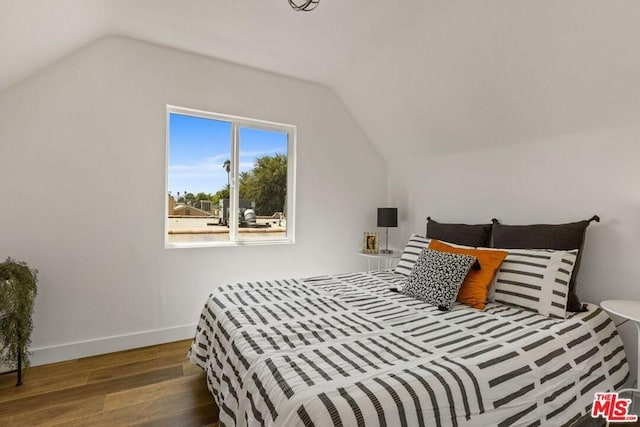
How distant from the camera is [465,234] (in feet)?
8.79

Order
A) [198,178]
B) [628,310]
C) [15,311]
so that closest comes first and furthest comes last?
[628,310] < [15,311] < [198,178]

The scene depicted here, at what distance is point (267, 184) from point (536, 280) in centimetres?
246

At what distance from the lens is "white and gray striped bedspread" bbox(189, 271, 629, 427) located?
1.06 m

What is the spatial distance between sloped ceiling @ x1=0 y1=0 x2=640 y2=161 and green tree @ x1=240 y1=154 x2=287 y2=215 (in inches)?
36.6

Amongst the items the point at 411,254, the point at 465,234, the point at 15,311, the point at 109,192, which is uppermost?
the point at 109,192

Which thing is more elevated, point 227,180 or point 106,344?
point 227,180

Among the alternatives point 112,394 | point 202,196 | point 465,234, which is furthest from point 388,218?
point 112,394

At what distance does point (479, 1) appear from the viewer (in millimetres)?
1926

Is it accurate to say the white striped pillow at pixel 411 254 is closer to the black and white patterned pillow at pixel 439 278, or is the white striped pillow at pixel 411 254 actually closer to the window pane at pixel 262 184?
the black and white patterned pillow at pixel 439 278

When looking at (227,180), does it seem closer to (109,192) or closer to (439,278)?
(109,192)

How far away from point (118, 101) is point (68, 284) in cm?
148

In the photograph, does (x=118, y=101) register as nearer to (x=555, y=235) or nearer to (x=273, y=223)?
(x=273, y=223)

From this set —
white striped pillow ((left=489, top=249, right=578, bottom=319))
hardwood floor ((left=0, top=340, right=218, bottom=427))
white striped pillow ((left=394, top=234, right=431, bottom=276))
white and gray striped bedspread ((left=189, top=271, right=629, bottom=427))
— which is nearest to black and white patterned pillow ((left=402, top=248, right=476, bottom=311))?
white and gray striped bedspread ((left=189, top=271, right=629, bottom=427))

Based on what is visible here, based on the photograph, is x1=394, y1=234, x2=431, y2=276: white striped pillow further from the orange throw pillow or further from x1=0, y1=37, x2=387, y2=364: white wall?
x1=0, y1=37, x2=387, y2=364: white wall
